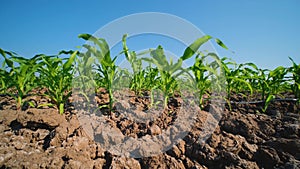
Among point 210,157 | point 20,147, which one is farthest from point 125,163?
point 20,147

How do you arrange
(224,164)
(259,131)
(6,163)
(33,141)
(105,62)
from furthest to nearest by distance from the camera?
(105,62), (259,131), (33,141), (224,164), (6,163)

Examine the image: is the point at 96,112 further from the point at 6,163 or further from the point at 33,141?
the point at 6,163

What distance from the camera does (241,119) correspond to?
1207 mm

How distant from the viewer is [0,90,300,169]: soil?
81cm

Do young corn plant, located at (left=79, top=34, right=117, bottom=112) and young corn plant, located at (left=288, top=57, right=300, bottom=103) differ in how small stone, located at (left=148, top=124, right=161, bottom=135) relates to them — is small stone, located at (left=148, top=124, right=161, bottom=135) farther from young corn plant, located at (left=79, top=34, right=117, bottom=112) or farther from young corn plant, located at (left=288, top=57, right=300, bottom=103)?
young corn plant, located at (left=288, top=57, right=300, bottom=103)

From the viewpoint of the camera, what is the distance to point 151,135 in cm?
102

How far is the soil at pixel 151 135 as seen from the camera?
806 mm

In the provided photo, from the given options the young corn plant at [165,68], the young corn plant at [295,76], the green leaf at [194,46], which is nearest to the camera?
the green leaf at [194,46]

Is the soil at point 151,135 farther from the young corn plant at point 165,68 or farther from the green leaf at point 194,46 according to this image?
the green leaf at point 194,46

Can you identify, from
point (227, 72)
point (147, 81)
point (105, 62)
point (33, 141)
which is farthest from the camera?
point (147, 81)

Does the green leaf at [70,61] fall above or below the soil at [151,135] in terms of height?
above

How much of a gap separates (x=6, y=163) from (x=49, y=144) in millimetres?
204

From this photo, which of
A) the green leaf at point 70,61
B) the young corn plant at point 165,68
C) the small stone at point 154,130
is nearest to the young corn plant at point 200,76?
the young corn plant at point 165,68

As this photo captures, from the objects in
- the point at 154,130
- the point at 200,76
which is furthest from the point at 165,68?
the point at 154,130
